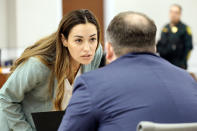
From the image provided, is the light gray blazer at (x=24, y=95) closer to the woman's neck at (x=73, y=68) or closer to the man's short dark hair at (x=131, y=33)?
the woman's neck at (x=73, y=68)

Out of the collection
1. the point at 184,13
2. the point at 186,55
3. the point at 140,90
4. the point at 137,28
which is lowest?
the point at 186,55

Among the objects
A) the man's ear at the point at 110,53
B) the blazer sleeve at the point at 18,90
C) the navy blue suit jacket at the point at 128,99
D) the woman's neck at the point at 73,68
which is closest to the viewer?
the navy blue suit jacket at the point at 128,99

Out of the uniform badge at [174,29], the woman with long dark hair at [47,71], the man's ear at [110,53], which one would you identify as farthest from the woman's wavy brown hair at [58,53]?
the uniform badge at [174,29]

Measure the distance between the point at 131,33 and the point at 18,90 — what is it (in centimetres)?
81

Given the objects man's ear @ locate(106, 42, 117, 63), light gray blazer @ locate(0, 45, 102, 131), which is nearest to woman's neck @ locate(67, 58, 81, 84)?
light gray blazer @ locate(0, 45, 102, 131)

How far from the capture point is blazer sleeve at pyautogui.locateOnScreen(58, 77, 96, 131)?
1321 millimetres

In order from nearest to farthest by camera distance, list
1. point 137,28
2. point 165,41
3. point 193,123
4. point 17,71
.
Answer: point 193,123 < point 137,28 < point 17,71 < point 165,41

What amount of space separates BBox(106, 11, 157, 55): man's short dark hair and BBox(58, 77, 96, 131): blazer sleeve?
0.62 ft

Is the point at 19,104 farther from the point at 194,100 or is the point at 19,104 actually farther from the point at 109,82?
the point at 194,100

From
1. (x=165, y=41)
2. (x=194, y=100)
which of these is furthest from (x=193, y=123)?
(x=165, y=41)

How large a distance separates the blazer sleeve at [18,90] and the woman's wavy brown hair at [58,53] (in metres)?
0.05

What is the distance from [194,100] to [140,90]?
7.8 inches

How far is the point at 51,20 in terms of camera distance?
8.09m

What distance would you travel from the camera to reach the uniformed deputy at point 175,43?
6.32 meters
